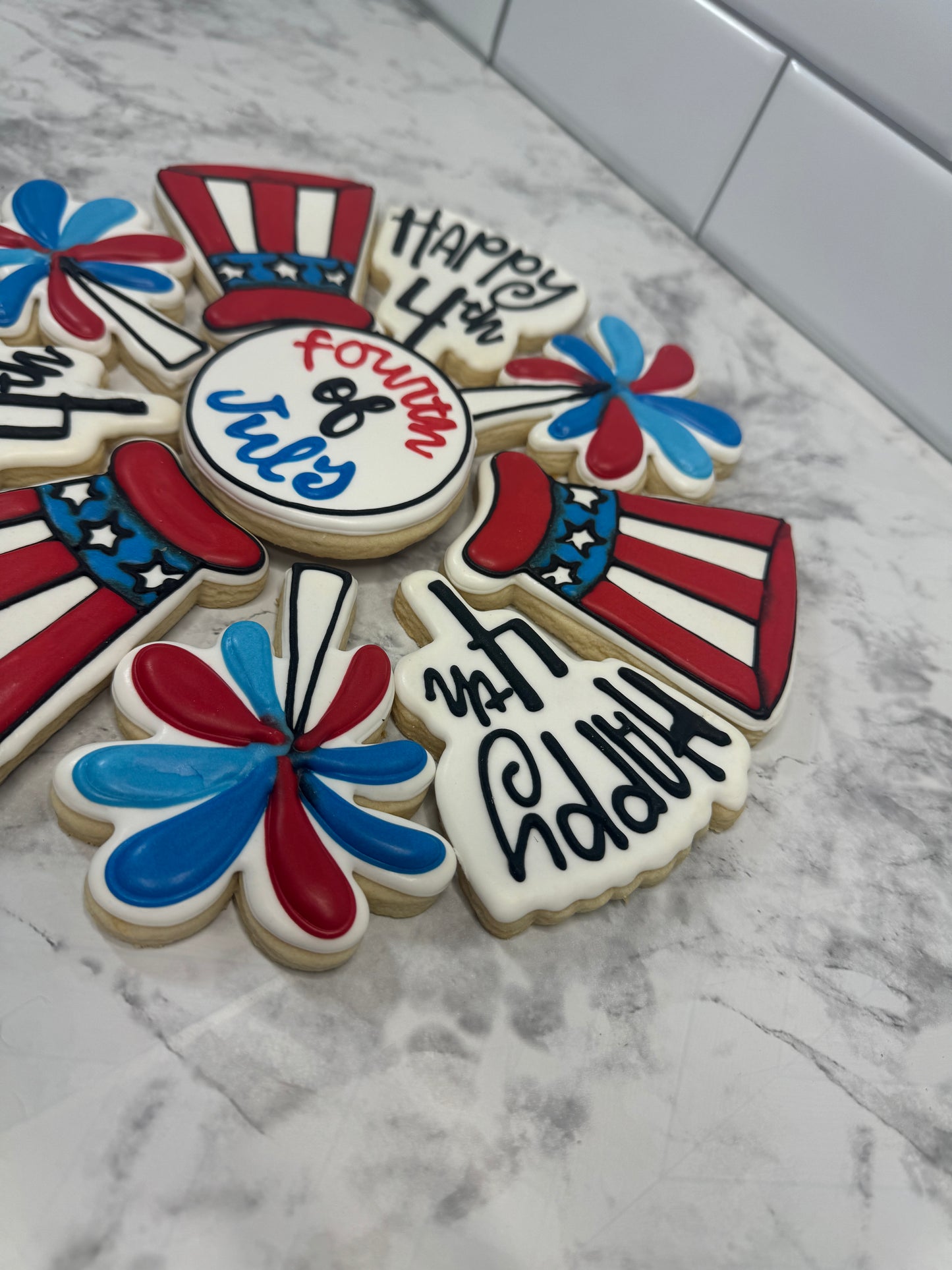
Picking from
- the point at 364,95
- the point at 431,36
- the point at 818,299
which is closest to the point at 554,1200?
the point at 818,299

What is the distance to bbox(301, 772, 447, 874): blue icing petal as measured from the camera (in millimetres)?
853

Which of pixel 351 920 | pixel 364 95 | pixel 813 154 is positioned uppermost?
pixel 813 154

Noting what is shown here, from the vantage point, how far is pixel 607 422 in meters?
1.28

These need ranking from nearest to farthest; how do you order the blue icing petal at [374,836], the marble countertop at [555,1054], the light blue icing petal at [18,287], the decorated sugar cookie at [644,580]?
the marble countertop at [555,1054], the blue icing petal at [374,836], the decorated sugar cookie at [644,580], the light blue icing petal at [18,287]

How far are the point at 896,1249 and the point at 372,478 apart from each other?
34.7 inches

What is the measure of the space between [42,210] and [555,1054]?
1.23 meters

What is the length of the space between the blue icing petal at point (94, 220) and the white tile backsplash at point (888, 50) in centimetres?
99

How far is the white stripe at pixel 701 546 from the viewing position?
1.16 metres

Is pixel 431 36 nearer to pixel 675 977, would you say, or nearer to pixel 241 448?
pixel 241 448

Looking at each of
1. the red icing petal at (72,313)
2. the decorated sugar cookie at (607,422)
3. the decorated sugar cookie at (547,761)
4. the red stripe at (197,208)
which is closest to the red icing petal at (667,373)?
the decorated sugar cookie at (607,422)

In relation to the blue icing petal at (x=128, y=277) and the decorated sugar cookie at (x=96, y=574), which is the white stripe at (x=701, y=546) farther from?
the blue icing petal at (x=128, y=277)

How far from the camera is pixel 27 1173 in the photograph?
0.72 meters

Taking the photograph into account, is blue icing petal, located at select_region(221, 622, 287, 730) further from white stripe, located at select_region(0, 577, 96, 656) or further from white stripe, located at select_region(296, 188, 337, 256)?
Result: white stripe, located at select_region(296, 188, 337, 256)

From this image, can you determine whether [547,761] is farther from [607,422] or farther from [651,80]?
[651,80]
